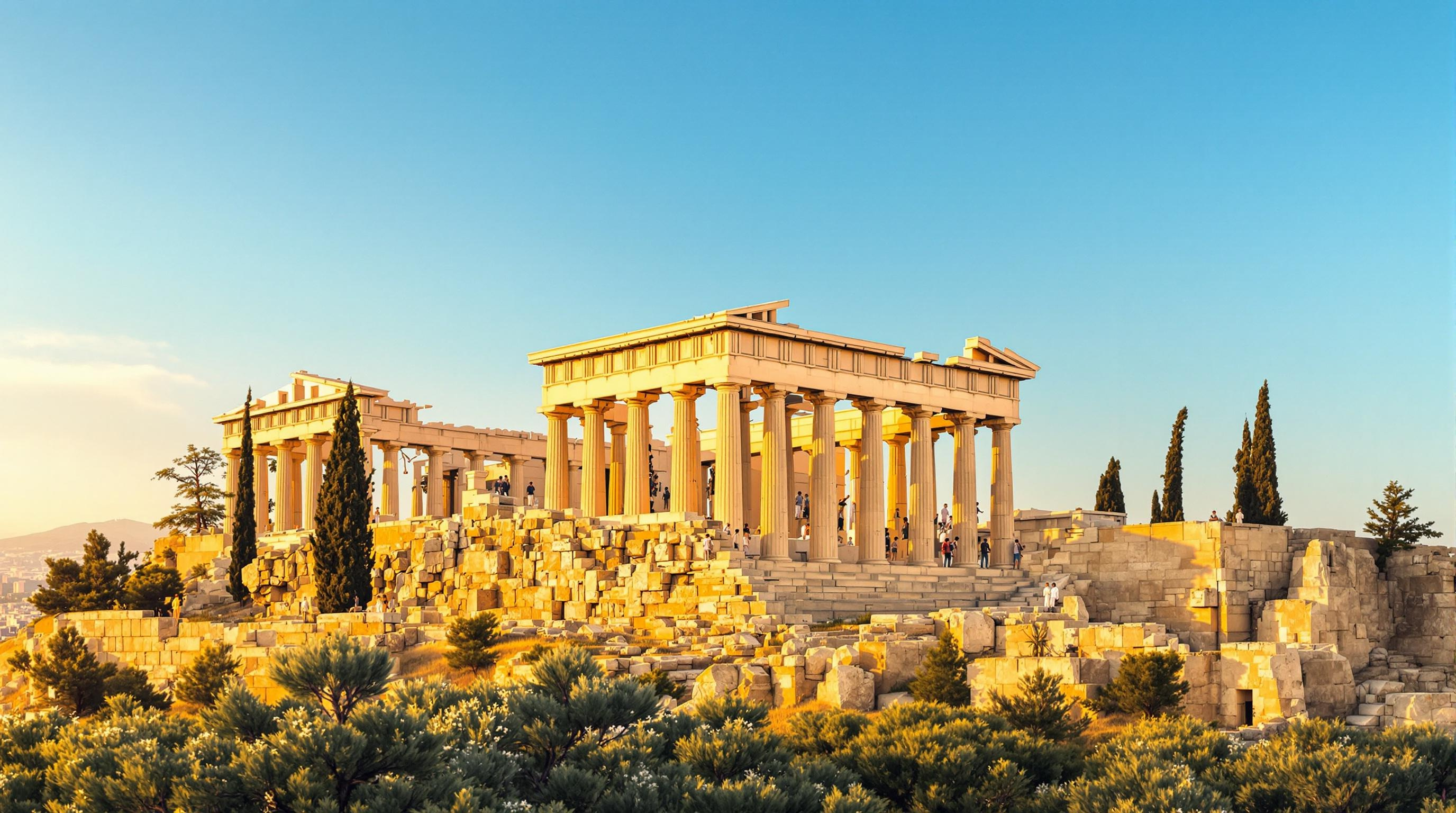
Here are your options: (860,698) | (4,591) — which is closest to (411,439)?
(860,698)

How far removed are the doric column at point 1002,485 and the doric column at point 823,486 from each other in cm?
715

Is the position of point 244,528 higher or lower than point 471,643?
higher

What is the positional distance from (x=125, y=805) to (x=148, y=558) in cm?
4982

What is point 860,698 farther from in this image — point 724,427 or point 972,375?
point 972,375

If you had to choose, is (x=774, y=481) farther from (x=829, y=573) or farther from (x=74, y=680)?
(x=74, y=680)

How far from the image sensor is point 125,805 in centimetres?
1655

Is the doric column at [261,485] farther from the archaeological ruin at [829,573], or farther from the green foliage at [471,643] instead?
the green foliage at [471,643]

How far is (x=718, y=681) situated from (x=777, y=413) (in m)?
18.8

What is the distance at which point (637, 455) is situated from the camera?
5119cm

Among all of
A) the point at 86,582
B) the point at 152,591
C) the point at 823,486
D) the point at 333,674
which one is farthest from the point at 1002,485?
the point at 333,674

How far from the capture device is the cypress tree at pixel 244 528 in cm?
5609

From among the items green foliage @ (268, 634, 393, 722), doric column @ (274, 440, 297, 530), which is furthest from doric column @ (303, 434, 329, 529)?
green foliage @ (268, 634, 393, 722)

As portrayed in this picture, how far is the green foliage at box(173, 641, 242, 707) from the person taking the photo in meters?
36.7

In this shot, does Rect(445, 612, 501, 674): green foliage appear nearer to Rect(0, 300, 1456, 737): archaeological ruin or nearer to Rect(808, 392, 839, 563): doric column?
Rect(0, 300, 1456, 737): archaeological ruin
